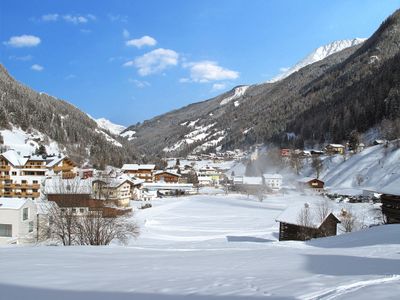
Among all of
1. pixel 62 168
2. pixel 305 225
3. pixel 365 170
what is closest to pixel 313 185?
pixel 365 170

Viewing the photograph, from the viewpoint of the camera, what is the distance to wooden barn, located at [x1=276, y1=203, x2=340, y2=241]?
32.7 m

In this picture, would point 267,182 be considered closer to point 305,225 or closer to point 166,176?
point 166,176

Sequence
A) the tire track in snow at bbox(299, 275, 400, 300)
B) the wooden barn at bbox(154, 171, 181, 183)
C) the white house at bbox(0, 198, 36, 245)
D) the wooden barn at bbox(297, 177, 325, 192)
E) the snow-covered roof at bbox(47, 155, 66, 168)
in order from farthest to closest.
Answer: the wooden barn at bbox(154, 171, 181, 183) < the snow-covered roof at bbox(47, 155, 66, 168) < the wooden barn at bbox(297, 177, 325, 192) < the white house at bbox(0, 198, 36, 245) < the tire track in snow at bbox(299, 275, 400, 300)

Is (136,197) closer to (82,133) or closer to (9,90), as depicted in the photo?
Result: (82,133)

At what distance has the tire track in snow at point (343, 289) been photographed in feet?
22.7

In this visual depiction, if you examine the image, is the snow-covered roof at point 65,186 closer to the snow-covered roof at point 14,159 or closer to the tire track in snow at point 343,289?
the snow-covered roof at point 14,159

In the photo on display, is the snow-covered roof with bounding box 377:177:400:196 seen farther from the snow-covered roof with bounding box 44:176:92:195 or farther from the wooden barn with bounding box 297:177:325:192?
the wooden barn with bounding box 297:177:325:192

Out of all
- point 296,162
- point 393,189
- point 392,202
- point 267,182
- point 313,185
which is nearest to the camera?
point 393,189

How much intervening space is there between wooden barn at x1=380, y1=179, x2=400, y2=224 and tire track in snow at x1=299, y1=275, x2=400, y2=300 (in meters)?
20.3

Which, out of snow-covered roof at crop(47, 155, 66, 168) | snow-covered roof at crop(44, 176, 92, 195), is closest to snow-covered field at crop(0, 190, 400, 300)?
snow-covered roof at crop(44, 176, 92, 195)

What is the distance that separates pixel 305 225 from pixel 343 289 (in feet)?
87.0

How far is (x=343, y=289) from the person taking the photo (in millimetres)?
7543

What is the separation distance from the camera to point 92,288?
321 inches

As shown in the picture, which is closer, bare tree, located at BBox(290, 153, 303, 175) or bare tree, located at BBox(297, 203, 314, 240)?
bare tree, located at BBox(297, 203, 314, 240)
